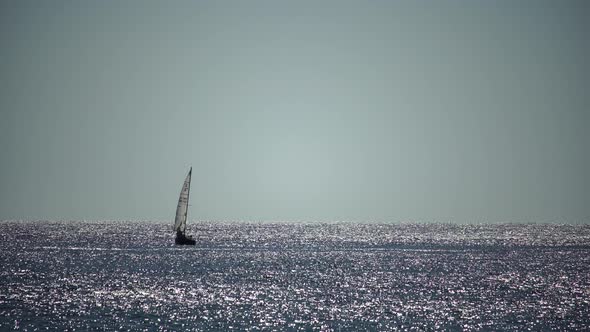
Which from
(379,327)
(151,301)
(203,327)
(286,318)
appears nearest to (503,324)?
(379,327)

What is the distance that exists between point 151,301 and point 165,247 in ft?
328

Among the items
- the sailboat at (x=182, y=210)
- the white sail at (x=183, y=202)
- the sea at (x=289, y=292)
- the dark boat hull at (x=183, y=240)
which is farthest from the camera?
the dark boat hull at (x=183, y=240)

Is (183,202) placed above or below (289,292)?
above

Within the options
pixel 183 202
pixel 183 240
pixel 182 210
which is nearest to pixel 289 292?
pixel 183 202

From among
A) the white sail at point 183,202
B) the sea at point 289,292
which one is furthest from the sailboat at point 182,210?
the sea at point 289,292

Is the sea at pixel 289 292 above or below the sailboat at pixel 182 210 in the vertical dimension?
below

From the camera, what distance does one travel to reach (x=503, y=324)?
69.1 meters

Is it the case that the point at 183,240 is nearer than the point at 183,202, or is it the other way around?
the point at 183,202

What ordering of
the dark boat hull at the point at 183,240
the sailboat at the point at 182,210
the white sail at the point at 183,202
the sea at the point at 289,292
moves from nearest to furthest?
1. the sea at the point at 289,292
2. the white sail at the point at 183,202
3. the sailboat at the point at 182,210
4. the dark boat hull at the point at 183,240

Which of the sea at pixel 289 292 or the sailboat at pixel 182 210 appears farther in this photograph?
the sailboat at pixel 182 210

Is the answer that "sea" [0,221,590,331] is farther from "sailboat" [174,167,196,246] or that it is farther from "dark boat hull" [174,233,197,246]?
"sailboat" [174,167,196,246]

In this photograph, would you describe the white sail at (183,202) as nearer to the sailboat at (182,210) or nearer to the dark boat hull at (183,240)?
the sailboat at (182,210)

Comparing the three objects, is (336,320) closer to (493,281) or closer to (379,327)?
(379,327)

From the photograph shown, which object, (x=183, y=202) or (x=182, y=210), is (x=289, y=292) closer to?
(x=183, y=202)
